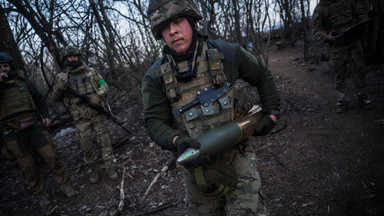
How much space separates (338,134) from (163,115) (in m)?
3.46

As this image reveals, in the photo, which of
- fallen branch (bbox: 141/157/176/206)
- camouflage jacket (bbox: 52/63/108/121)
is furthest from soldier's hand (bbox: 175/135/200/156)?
camouflage jacket (bbox: 52/63/108/121)

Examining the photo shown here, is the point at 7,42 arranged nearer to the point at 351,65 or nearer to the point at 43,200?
the point at 43,200

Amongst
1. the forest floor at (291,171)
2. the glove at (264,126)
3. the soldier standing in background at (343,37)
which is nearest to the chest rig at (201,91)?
the glove at (264,126)

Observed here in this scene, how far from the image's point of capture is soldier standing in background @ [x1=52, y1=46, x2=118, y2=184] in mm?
4160

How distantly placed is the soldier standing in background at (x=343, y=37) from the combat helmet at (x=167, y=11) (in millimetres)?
3438

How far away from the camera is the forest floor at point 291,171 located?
104 inches

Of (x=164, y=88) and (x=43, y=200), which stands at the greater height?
(x=164, y=88)

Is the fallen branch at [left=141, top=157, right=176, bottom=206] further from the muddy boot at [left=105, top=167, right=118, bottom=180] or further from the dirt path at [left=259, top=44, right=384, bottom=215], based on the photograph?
the dirt path at [left=259, top=44, right=384, bottom=215]

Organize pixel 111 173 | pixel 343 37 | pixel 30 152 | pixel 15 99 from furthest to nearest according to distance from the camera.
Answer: pixel 111 173 → pixel 343 37 → pixel 30 152 → pixel 15 99

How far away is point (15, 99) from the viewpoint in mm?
3664

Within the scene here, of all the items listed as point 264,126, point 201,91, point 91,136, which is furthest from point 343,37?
point 91,136

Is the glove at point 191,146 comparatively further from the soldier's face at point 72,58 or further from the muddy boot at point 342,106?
the muddy boot at point 342,106

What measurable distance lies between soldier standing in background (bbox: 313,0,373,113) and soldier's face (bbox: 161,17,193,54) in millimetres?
3481

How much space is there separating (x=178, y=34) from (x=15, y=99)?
3.54 m
